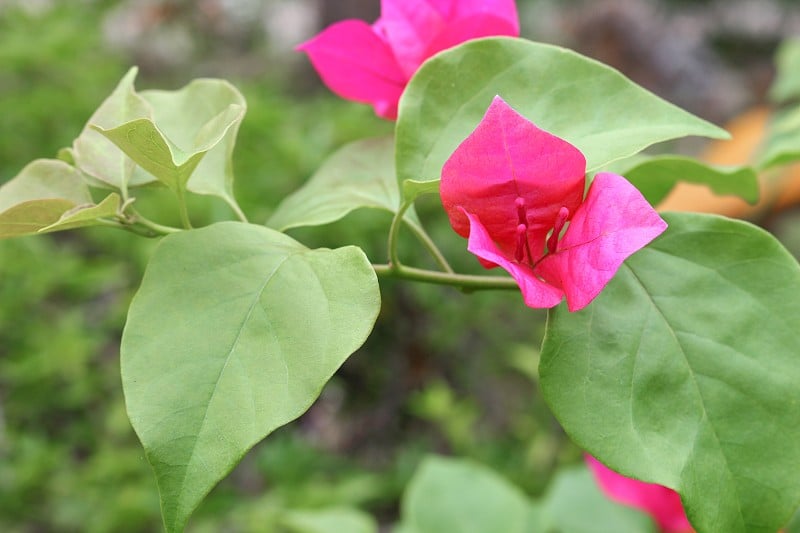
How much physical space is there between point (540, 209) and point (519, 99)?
49 mm

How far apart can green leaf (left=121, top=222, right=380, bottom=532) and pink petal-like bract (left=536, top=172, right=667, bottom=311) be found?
74 mm

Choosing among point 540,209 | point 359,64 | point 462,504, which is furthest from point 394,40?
point 462,504

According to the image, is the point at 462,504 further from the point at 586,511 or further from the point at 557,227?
the point at 557,227

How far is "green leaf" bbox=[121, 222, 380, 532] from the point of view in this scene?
266mm

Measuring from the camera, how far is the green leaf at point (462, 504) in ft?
2.62

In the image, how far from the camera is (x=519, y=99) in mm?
328

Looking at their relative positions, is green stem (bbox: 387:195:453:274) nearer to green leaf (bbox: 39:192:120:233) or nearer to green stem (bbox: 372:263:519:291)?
green stem (bbox: 372:263:519:291)

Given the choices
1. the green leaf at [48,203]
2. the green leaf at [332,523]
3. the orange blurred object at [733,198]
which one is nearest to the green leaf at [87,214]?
the green leaf at [48,203]

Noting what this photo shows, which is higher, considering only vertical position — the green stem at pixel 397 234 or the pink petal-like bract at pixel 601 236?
the pink petal-like bract at pixel 601 236

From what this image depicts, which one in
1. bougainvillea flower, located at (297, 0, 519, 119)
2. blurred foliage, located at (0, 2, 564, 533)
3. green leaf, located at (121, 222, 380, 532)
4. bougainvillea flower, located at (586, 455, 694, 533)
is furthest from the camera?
blurred foliage, located at (0, 2, 564, 533)

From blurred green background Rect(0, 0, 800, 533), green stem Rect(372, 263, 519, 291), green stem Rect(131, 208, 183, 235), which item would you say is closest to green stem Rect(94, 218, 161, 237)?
green stem Rect(131, 208, 183, 235)

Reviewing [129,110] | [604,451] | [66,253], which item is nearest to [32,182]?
[129,110]

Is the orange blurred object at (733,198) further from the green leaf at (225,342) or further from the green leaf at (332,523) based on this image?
the green leaf at (225,342)

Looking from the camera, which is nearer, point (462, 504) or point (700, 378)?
point (700, 378)
